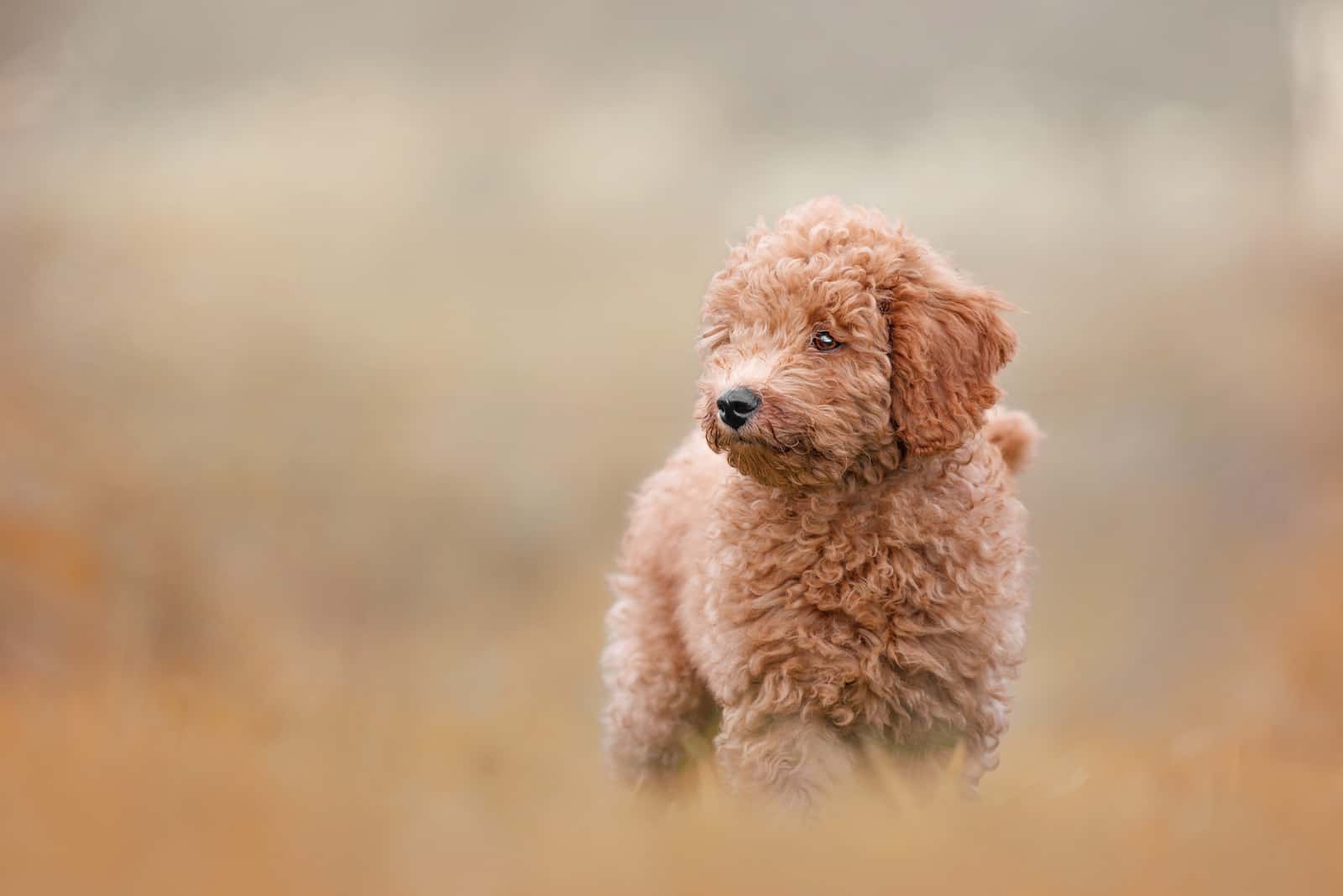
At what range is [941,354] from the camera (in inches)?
172

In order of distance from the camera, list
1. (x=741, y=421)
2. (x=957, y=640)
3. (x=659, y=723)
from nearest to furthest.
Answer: (x=741, y=421) < (x=957, y=640) < (x=659, y=723)

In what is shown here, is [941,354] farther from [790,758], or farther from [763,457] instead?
[790,758]

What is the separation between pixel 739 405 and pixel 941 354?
0.75 meters

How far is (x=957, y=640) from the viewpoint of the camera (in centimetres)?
439

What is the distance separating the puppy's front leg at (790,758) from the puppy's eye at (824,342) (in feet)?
3.83

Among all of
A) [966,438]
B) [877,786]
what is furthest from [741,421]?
[877,786]

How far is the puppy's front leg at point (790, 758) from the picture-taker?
4.30m

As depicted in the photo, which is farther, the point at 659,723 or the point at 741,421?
the point at 659,723

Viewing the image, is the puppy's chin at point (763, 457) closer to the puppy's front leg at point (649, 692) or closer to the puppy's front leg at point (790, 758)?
the puppy's front leg at point (790, 758)

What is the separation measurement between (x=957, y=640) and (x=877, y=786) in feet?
1.76

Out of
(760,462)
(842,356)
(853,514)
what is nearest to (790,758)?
(853,514)

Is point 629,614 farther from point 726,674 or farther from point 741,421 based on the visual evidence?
point 741,421

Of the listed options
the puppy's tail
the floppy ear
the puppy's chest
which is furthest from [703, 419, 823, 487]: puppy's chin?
the puppy's tail

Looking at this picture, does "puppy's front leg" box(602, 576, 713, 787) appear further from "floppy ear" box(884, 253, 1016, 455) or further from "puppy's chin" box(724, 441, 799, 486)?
"floppy ear" box(884, 253, 1016, 455)
